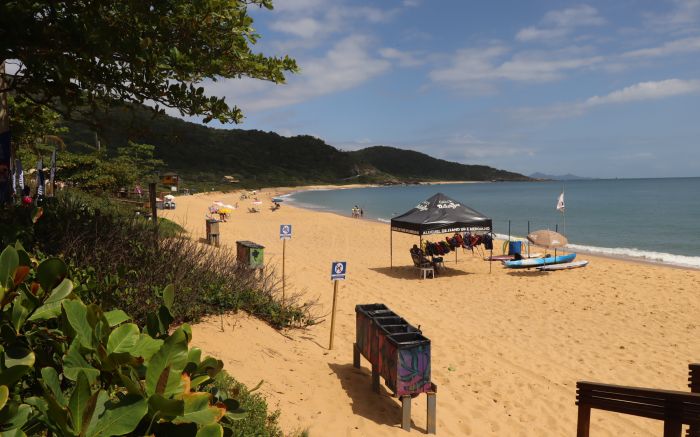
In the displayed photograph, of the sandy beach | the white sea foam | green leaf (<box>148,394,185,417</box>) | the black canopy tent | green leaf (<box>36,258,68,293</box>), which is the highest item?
green leaf (<box>36,258,68,293</box>)

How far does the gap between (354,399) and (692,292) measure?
12083mm

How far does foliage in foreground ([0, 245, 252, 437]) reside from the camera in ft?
→ 3.52

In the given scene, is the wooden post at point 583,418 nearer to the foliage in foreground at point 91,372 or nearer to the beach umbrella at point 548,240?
the foliage in foreground at point 91,372

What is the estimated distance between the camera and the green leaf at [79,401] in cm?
104

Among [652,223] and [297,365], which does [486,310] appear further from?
[652,223]

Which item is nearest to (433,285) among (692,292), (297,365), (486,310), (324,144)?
(486,310)

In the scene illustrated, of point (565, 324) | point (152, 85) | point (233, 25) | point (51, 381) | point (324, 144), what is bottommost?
point (565, 324)

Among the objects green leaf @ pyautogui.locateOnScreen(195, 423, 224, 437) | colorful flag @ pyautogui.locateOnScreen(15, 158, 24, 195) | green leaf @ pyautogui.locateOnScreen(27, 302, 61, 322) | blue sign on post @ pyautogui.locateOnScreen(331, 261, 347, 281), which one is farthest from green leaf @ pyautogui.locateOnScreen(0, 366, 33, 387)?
colorful flag @ pyautogui.locateOnScreen(15, 158, 24, 195)

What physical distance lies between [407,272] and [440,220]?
2.37m

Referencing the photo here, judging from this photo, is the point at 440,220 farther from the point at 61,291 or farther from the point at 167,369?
A: the point at 167,369

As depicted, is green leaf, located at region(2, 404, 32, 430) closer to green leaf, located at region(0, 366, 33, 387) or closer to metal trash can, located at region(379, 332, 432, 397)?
green leaf, located at region(0, 366, 33, 387)

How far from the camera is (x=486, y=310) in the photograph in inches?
441

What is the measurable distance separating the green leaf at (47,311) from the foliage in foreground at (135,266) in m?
1.98

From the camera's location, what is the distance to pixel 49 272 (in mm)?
1467
